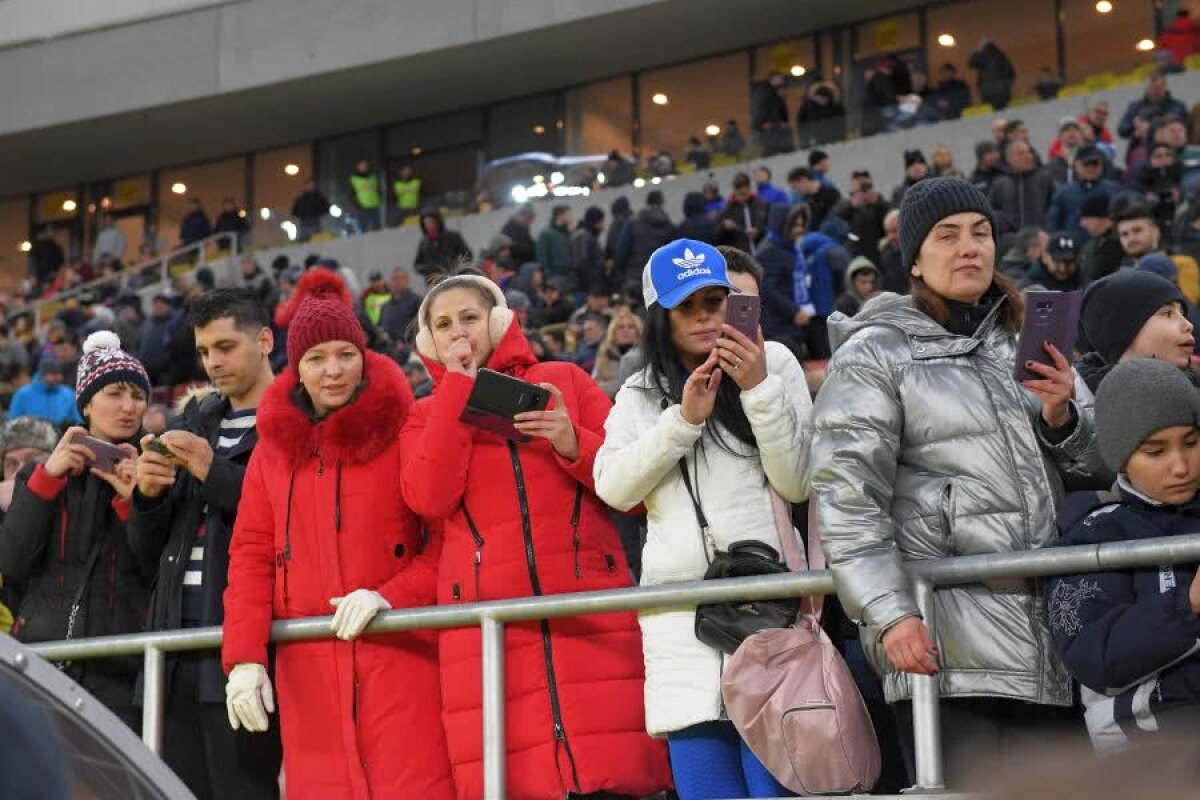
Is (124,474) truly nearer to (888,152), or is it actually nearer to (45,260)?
(888,152)

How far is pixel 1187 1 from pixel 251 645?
20546 mm

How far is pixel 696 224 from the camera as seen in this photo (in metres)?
14.3

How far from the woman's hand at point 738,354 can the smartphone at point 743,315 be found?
1 cm

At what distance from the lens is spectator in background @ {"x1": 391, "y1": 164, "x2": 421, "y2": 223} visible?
26.2 meters

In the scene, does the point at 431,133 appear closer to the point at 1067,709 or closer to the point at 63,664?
the point at 63,664

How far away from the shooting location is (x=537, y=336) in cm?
1160

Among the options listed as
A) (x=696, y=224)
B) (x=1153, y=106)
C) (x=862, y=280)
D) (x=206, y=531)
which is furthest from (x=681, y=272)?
(x=1153, y=106)

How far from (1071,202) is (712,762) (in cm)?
929

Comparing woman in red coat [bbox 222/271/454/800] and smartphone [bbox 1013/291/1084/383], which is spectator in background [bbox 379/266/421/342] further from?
smartphone [bbox 1013/291/1084/383]

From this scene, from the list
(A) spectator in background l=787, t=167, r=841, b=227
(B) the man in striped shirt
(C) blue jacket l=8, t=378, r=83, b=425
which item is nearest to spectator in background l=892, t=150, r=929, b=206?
(A) spectator in background l=787, t=167, r=841, b=227

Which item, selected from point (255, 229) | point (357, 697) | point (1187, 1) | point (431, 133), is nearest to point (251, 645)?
point (357, 697)

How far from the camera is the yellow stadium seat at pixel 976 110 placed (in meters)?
21.2

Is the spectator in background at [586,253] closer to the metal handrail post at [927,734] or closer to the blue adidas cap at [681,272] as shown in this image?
the blue adidas cap at [681,272]

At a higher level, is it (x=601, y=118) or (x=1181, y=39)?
(x=601, y=118)
